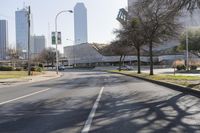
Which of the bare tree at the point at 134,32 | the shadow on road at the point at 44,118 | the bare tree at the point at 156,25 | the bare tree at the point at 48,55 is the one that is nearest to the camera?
the shadow on road at the point at 44,118

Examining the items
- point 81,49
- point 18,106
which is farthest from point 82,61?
point 18,106

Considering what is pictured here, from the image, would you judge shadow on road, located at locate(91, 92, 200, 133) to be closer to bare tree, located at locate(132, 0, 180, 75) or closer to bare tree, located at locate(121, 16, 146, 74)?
bare tree, located at locate(132, 0, 180, 75)

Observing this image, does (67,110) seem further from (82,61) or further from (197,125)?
(82,61)

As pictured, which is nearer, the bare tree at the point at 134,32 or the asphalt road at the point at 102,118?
the asphalt road at the point at 102,118

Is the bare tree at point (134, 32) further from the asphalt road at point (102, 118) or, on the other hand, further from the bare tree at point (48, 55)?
the bare tree at point (48, 55)

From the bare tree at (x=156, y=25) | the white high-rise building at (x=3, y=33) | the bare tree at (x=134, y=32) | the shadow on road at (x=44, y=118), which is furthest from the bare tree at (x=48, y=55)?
the shadow on road at (x=44, y=118)

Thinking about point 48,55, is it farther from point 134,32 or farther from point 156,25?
point 156,25

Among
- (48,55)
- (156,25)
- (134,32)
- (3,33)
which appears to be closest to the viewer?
(156,25)

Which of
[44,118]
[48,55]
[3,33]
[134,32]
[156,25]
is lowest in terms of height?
[44,118]

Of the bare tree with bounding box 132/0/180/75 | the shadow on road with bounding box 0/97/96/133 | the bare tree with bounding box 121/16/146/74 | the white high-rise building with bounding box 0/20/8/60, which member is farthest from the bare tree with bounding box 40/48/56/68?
the shadow on road with bounding box 0/97/96/133

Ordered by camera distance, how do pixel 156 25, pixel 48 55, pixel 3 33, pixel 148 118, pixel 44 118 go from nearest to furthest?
pixel 148 118 < pixel 44 118 < pixel 156 25 < pixel 3 33 < pixel 48 55

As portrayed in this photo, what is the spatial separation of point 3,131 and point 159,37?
42.7 m

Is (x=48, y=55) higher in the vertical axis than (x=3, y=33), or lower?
lower

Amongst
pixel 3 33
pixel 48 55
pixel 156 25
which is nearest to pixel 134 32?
pixel 156 25
